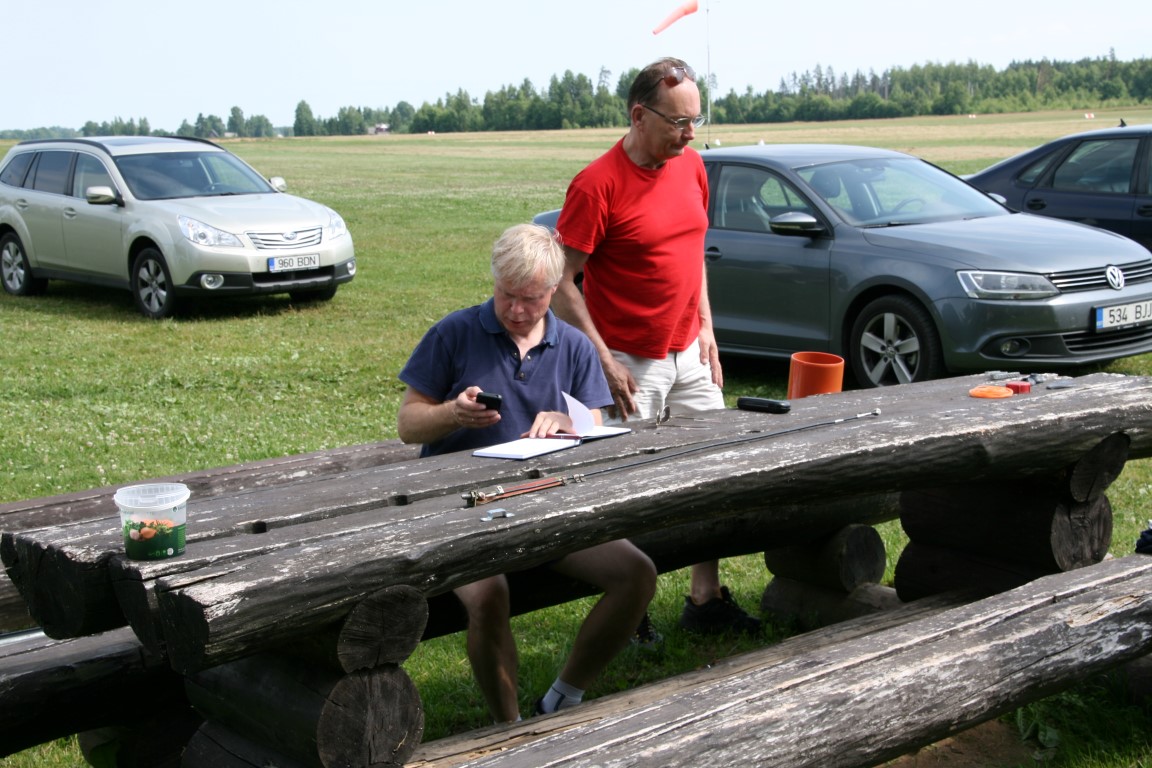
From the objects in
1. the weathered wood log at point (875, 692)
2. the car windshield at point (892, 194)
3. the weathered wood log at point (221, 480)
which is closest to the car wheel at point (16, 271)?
the car windshield at point (892, 194)

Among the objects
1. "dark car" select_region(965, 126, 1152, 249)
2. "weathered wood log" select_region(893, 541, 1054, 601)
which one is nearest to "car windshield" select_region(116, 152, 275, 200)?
"dark car" select_region(965, 126, 1152, 249)

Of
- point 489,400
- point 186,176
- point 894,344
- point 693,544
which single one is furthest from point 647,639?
point 186,176

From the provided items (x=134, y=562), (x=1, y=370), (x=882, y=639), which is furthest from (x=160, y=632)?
(x=1, y=370)

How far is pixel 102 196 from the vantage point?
507 inches

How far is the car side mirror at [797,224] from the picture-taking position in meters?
8.45

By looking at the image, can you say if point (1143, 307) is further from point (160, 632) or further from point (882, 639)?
point (160, 632)

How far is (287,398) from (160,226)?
4.63m

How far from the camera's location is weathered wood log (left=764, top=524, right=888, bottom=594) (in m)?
4.75

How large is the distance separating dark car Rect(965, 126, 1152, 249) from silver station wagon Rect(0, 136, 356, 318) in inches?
256

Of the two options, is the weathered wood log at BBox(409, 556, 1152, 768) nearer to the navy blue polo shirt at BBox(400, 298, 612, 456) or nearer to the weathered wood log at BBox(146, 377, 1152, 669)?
the weathered wood log at BBox(146, 377, 1152, 669)

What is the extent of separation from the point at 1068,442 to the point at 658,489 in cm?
160

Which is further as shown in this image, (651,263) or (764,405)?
(651,263)

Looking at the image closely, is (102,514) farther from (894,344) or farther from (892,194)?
(892,194)

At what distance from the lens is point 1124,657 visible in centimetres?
370
